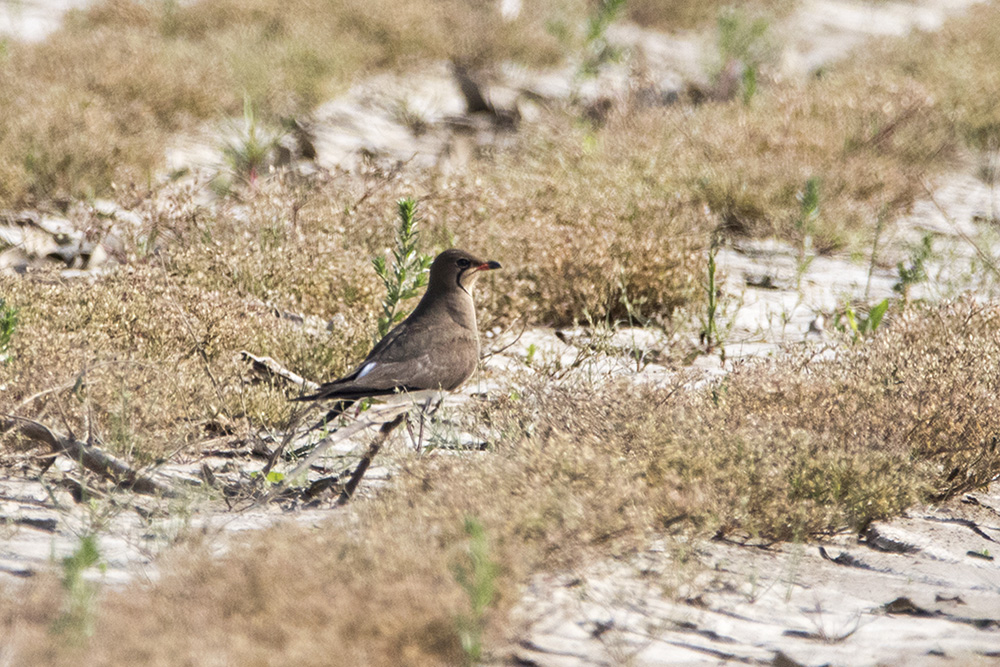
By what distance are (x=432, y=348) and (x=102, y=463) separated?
1454 mm

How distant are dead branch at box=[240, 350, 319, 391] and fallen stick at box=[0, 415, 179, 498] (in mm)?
1152

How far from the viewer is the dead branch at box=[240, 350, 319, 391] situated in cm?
491

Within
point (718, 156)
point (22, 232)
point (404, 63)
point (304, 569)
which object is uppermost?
point (404, 63)

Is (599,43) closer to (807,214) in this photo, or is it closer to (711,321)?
(807,214)

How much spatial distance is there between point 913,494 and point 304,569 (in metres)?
2.41

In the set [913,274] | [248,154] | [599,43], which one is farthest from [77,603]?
[599,43]

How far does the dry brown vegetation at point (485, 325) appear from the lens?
8.63ft

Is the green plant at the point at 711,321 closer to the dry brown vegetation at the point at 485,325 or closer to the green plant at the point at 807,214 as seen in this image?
the dry brown vegetation at the point at 485,325

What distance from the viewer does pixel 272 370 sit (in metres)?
5.06

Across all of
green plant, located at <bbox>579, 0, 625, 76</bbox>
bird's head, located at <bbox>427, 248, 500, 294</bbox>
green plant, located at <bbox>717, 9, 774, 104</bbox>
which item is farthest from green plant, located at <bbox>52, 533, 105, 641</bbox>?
green plant, located at <bbox>717, 9, 774, 104</bbox>

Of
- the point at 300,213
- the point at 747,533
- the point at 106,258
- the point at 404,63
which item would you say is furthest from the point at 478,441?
the point at 404,63

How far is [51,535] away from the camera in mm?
3387

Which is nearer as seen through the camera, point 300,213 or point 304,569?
point 304,569

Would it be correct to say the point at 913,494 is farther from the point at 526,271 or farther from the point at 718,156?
the point at 718,156
